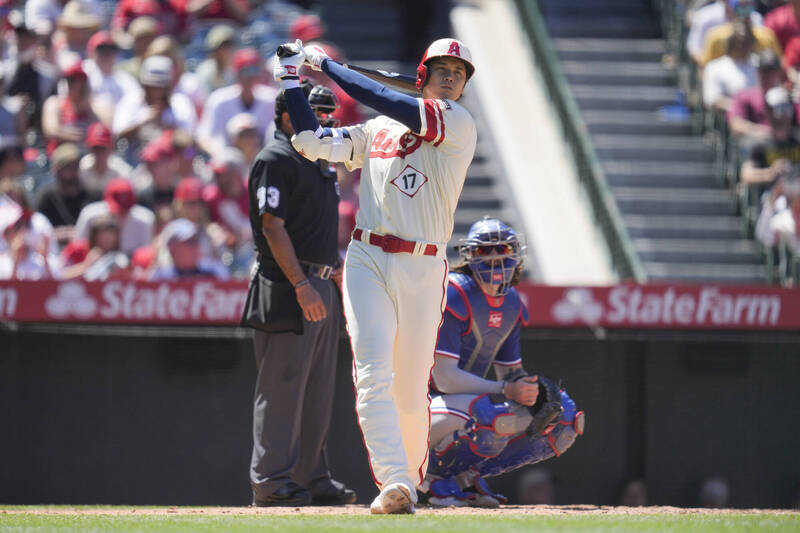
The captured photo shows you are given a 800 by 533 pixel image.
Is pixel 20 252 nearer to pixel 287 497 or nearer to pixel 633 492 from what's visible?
pixel 287 497

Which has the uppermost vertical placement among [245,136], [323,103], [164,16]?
[164,16]

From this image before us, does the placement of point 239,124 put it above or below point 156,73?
below

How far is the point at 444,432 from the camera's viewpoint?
6715 millimetres

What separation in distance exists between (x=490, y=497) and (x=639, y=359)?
255 centimetres

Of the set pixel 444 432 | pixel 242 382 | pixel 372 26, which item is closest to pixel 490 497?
pixel 444 432

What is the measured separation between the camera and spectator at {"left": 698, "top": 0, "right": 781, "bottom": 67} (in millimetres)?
12718

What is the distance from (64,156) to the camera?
10.4 metres

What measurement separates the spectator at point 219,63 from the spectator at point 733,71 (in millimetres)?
4557

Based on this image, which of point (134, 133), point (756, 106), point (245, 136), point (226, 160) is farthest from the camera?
point (756, 106)

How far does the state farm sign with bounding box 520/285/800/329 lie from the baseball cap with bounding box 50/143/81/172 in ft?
13.1

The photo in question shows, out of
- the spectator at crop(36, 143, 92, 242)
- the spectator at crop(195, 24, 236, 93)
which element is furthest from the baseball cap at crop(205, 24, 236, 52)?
the spectator at crop(36, 143, 92, 242)

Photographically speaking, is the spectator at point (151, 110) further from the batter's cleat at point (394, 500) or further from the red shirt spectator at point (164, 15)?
the batter's cleat at point (394, 500)

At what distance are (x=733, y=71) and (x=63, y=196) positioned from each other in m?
6.30

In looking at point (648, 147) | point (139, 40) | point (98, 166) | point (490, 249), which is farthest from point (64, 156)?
point (648, 147)
